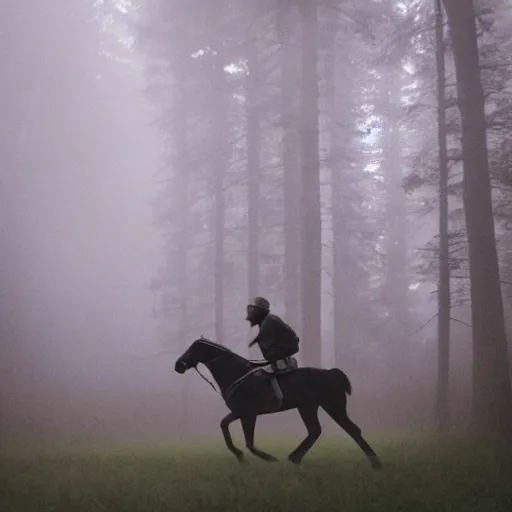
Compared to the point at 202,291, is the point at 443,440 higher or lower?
lower

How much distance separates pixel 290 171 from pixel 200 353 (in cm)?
915

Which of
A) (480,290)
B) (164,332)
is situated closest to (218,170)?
(164,332)

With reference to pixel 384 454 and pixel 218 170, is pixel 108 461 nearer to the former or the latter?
pixel 384 454

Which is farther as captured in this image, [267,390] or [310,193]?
[310,193]

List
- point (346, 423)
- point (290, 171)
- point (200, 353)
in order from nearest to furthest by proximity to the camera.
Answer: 1. point (200, 353)
2. point (346, 423)
3. point (290, 171)

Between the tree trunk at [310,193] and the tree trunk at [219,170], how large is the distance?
3.39 meters

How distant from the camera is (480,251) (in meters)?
10.4

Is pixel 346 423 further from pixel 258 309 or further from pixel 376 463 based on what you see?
pixel 258 309

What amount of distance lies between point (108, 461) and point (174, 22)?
12529 millimetres

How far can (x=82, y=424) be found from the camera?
1404 centimetres

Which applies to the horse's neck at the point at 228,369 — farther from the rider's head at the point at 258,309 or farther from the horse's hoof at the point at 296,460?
the horse's hoof at the point at 296,460

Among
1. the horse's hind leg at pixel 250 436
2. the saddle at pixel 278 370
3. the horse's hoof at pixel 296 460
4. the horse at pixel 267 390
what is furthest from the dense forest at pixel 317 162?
the horse's hind leg at pixel 250 436

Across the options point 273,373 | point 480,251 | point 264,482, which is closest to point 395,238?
point 480,251

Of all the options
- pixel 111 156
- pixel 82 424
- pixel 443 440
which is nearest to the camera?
pixel 443 440
